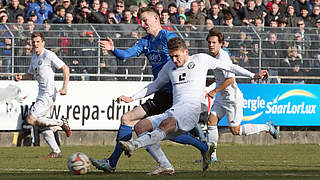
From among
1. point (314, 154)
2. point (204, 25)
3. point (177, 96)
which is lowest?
point (314, 154)

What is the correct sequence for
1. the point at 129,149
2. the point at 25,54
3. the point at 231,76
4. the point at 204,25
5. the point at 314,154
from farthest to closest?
the point at 204,25 < the point at 25,54 < the point at 314,154 < the point at 231,76 < the point at 129,149

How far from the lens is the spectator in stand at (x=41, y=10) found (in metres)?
20.2

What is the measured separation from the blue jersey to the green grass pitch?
4.85 feet

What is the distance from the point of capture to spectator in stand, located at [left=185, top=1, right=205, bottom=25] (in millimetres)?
21125

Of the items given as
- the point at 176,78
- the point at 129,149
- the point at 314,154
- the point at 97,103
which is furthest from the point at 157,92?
the point at 97,103

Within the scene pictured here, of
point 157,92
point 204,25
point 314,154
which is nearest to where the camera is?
point 157,92

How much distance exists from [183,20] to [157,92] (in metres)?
10.1

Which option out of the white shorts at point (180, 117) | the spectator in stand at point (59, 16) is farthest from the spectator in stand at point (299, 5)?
the white shorts at point (180, 117)

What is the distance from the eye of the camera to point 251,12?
22.2 m

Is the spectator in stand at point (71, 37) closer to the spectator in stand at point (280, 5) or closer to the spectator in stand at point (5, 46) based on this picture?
the spectator in stand at point (5, 46)

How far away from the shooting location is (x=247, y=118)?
1933 centimetres

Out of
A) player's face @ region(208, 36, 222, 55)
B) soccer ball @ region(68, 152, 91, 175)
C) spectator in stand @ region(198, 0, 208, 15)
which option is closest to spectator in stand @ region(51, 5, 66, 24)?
spectator in stand @ region(198, 0, 208, 15)

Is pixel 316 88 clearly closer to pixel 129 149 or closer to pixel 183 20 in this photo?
pixel 183 20

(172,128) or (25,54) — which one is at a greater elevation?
(25,54)
